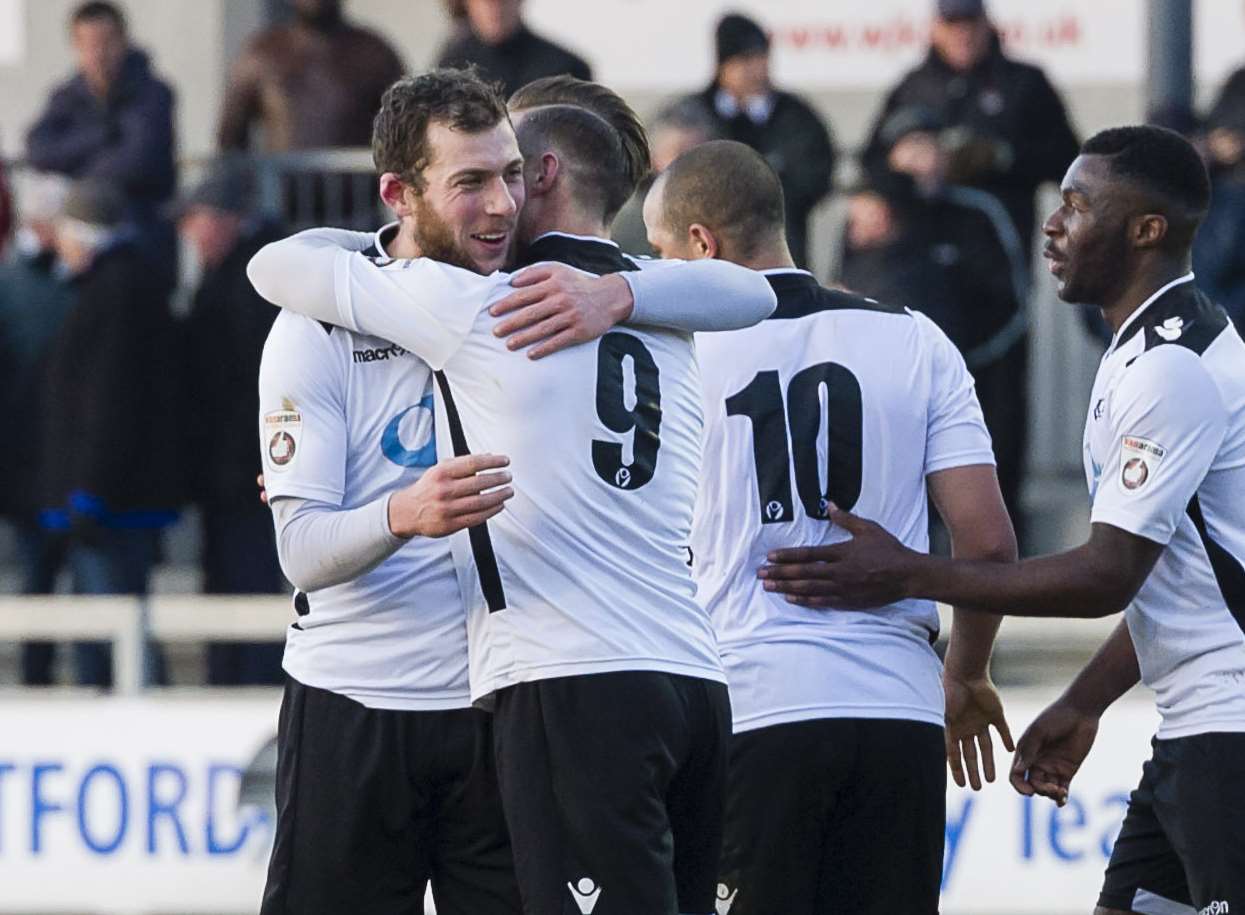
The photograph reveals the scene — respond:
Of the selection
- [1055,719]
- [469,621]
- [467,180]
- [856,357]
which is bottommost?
[1055,719]

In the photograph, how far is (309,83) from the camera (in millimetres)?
10102

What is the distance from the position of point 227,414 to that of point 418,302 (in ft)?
16.8

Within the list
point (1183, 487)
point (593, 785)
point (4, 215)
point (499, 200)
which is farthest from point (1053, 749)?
point (4, 215)

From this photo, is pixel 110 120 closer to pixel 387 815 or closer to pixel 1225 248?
pixel 1225 248

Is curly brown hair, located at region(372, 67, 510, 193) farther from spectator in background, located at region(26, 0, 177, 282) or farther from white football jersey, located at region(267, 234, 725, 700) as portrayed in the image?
spectator in background, located at region(26, 0, 177, 282)

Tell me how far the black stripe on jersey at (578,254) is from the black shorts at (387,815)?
0.81 meters

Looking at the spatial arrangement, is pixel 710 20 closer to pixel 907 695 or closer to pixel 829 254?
pixel 829 254

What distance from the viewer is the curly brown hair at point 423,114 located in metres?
4.12

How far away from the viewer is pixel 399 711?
4.27 meters

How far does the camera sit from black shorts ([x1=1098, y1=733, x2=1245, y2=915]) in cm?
454

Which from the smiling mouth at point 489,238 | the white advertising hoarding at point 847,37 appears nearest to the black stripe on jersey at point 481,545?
the smiling mouth at point 489,238

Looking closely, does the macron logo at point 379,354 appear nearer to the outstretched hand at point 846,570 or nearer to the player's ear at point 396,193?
the player's ear at point 396,193

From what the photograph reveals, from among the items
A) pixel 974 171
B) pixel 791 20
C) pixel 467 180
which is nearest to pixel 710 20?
pixel 791 20

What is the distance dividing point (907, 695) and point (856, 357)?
70 cm
